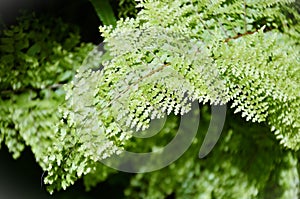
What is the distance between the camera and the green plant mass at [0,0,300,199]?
84 centimetres

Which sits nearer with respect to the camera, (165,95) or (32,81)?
(165,95)

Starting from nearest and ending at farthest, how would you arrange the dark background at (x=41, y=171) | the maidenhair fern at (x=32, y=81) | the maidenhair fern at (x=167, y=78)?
the maidenhair fern at (x=167, y=78) < the maidenhair fern at (x=32, y=81) < the dark background at (x=41, y=171)

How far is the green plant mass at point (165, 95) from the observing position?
2.76 ft

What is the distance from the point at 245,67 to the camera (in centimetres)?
85

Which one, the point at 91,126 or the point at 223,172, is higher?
the point at 91,126

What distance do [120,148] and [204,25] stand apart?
0.30 m

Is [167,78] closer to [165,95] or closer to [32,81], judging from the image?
[165,95]

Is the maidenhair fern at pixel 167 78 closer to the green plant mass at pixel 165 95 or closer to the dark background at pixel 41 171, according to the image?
the green plant mass at pixel 165 95

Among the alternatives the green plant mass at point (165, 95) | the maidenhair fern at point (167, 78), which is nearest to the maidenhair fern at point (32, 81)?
the green plant mass at point (165, 95)

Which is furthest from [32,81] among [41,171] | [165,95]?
[165,95]

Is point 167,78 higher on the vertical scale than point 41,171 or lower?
higher

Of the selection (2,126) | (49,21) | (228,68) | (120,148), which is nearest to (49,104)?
(2,126)

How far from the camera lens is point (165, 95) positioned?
833mm

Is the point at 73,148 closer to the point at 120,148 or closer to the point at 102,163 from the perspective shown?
the point at 120,148
